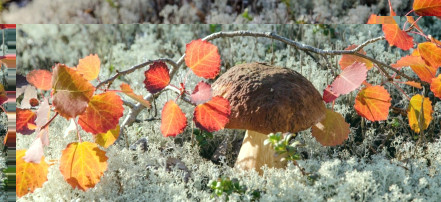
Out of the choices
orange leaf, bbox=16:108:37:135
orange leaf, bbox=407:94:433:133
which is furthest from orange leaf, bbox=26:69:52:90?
orange leaf, bbox=407:94:433:133

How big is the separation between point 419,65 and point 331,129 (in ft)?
1.22

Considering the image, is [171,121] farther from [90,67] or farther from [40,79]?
[40,79]

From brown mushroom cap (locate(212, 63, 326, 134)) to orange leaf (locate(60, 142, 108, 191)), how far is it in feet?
1.45

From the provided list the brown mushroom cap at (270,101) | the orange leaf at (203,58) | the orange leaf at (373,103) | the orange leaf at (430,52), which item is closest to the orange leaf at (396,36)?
the orange leaf at (430,52)

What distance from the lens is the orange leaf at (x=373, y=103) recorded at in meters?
1.76

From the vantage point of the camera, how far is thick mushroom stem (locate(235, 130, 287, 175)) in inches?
73.3

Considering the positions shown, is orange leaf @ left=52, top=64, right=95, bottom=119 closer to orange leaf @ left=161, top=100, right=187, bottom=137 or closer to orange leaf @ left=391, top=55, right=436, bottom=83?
orange leaf @ left=161, top=100, right=187, bottom=137

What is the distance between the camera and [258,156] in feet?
6.12

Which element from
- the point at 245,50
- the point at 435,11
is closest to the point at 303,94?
the point at 435,11

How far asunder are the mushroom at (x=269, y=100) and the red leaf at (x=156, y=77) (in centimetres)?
27

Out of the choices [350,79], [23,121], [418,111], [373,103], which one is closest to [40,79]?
[23,121]

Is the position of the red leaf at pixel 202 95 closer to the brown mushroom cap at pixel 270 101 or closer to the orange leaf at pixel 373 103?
the brown mushroom cap at pixel 270 101

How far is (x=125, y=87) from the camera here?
147cm

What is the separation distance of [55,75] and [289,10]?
3.03 m
